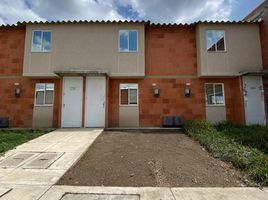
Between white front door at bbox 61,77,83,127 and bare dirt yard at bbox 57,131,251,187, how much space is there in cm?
343

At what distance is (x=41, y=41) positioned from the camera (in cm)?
1059

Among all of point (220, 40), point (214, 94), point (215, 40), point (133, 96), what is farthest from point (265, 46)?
point (133, 96)

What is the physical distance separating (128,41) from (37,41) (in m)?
5.08

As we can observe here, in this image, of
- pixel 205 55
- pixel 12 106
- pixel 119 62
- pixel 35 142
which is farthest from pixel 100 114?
pixel 205 55

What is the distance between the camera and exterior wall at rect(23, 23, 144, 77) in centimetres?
1036

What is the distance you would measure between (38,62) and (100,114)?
4.46 meters

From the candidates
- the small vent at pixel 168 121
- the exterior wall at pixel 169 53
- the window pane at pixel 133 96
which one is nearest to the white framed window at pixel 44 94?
the window pane at pixel 133 96

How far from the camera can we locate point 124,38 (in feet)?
35.2

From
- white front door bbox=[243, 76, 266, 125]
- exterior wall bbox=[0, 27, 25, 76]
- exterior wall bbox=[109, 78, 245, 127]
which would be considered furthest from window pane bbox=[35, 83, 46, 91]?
white front door bbox=[243, 76, 266, 125]

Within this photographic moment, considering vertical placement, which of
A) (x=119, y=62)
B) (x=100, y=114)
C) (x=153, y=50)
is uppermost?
(x=153, y=50)

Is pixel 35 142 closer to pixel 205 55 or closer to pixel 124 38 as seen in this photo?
pixel 124 38

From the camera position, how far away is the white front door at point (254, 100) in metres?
10.2

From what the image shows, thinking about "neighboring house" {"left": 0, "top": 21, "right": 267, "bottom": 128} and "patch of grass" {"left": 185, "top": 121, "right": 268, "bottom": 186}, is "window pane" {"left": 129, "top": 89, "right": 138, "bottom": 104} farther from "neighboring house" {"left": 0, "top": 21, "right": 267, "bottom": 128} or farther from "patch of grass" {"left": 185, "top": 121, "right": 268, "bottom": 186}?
"patch of grass" {"left": 185, "top": 121, "right": 268, "bottom": 186}

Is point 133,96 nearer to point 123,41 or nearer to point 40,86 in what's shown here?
point 123,41
